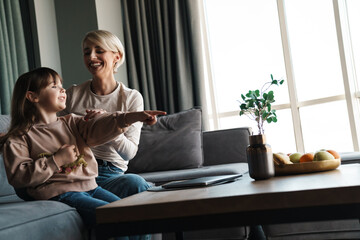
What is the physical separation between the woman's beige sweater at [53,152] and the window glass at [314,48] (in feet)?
9.10

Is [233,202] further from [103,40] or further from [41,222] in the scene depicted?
[103,40]

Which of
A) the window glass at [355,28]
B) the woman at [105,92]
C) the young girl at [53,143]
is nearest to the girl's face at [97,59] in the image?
the woman at [105,92]

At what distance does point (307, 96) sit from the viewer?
4.12 metres

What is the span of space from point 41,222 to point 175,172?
1.34 meters

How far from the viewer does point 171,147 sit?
10.0 ft

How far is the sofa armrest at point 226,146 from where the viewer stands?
3092 mm

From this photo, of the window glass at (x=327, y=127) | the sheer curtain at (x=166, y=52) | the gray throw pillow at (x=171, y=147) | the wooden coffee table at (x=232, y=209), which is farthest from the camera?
the sheer curtain at (x=166, y=52)

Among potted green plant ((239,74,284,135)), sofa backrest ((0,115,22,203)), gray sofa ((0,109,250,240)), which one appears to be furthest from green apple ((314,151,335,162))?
potted green plant ((239,74,284,135))

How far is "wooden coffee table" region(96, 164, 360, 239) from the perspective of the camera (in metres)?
0.93

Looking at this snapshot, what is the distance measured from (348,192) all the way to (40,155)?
1182 mm

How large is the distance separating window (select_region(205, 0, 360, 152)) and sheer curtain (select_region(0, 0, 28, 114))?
1.91 metres

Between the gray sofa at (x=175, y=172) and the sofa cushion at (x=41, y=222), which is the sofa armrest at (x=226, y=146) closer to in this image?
the gray sofa at (x=175, y=172)

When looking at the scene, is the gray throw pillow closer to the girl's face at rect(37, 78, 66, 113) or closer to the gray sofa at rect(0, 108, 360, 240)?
the gray sofa at rect(0, 108, 360, 240)

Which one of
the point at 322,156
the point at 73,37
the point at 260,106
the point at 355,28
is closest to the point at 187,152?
the point at 260,106
